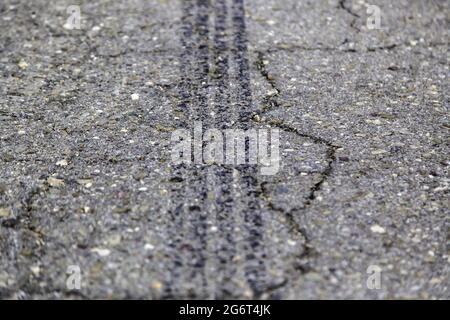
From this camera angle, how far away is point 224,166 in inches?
114

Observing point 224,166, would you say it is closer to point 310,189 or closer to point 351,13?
point 310,189

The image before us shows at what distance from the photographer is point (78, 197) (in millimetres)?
2703

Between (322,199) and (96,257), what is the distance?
91 centimetres

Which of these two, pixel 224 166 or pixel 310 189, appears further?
pixel 224 166

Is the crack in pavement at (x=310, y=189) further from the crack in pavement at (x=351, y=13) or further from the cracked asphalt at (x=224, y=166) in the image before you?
the crack in pavement at (x=351, y=13)

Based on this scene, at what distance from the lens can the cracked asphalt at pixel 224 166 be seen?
2.36m

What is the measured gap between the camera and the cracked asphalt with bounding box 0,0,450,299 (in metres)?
2.36

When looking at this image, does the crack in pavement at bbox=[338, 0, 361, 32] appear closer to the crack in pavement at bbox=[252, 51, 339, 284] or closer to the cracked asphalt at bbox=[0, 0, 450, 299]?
the cracked asphalt at bbox=[0, 0, 450, 299]

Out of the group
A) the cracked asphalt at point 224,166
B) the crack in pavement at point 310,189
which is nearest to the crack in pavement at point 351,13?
the cracked asphalt at point 224,166

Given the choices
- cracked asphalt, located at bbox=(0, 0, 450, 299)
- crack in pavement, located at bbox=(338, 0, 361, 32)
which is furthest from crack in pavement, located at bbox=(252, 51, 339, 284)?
crack in pavement, located at bbox=(338, 0, 361, 32)

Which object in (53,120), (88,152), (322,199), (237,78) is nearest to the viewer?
(322,199)

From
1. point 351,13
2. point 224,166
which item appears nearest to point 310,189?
point 224,166
